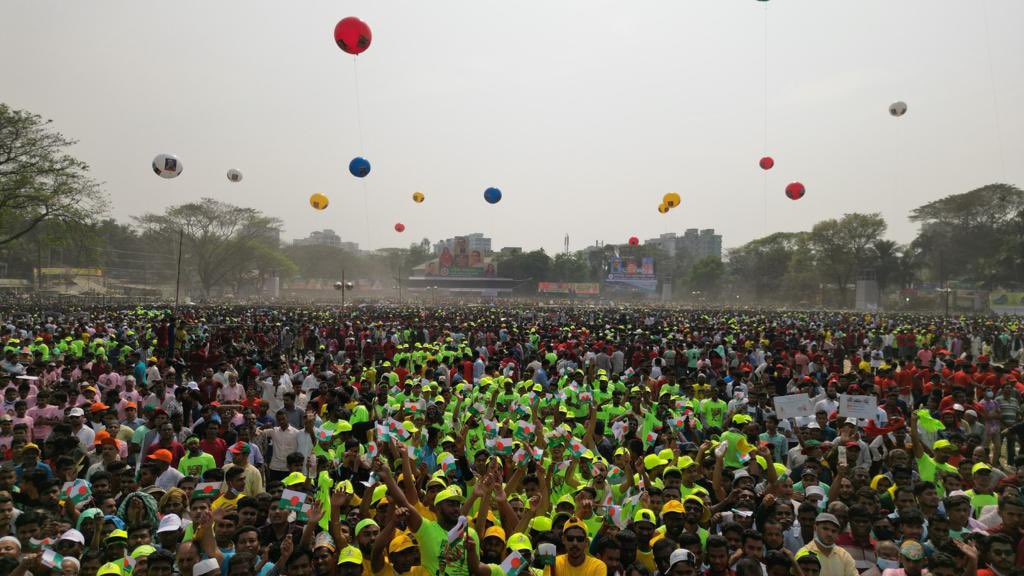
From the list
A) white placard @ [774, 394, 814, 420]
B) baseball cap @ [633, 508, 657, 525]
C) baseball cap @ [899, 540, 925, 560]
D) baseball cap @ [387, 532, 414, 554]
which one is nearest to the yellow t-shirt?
baseball cap @ [633, 508, 657, 525]

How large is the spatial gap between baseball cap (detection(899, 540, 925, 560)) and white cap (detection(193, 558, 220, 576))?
161 inches

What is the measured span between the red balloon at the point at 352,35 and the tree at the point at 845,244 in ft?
214

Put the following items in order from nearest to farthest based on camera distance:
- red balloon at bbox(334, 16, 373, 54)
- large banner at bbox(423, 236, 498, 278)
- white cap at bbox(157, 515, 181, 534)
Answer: white cap at bbox(157, 515, 181, 534), red balloon at bbox(334, 16, 373, 54), large banner at bbox(423, 236, 498, 278)

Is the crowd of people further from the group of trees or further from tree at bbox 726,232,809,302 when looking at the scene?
tree at bbox 726,232,809,302

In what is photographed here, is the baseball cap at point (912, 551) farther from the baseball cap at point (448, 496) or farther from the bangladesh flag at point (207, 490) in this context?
the bangladesh flag at point (207, 490)

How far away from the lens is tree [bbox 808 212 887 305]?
219 feet

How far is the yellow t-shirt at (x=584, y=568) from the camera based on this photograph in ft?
13.3

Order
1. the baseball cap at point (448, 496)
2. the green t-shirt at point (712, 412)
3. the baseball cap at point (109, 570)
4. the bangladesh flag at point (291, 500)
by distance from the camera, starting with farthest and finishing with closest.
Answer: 1. the green t-shirt at point (712, 412)
2. the bangladesh flag at point (291, 500)
3. the baseball cap at point (448, 496)
4. the baseball cap at point (109, 570)

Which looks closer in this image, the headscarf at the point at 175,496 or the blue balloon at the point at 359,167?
the headscarf at the point at 175,496

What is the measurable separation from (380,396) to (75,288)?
6703 cm

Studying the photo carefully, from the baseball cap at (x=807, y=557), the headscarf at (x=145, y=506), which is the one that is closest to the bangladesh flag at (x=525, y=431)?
the baseball cap at (x=807, y=557)

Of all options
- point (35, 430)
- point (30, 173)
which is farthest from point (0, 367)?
point (30, 173)

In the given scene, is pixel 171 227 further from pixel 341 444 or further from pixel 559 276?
pixel 341 444

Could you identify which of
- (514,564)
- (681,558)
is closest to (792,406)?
(681,558)
